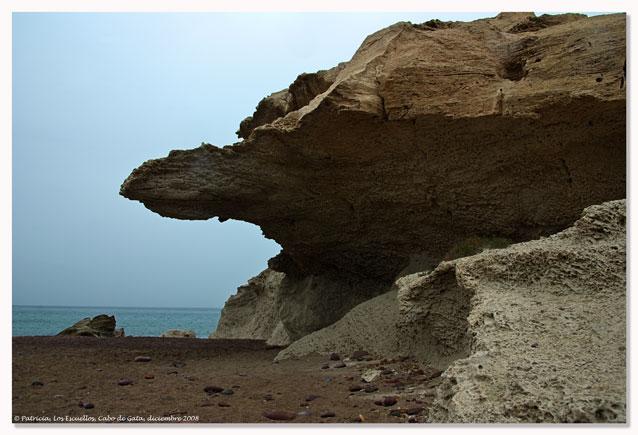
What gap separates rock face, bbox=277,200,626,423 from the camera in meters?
4.19

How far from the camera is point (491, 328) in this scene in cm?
495

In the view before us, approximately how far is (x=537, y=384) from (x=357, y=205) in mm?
6406

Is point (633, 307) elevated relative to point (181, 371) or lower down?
elevated

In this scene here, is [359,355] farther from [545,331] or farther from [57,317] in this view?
[57,317]

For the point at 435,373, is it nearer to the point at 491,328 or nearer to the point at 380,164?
the point at 491,328

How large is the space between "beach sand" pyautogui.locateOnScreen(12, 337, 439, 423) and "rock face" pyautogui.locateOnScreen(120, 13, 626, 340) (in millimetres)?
2945

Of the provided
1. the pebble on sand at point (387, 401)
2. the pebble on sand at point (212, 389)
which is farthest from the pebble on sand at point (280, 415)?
the pebble on sand at point (212, 389)

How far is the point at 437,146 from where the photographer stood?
8.66m

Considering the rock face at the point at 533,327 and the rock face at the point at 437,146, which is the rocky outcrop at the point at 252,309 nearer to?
the rock face at the point at 437,146

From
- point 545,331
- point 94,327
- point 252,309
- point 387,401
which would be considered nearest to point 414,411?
point 387,401

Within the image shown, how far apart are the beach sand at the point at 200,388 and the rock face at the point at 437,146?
2.95 meters

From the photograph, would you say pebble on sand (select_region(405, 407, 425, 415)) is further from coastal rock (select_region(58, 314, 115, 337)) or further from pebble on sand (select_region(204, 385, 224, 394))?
coastal rock (select_region(58, 314, 115, 337))

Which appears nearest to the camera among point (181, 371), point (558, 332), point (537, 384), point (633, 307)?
point (537, 384)

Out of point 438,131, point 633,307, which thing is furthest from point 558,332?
point 438,131
